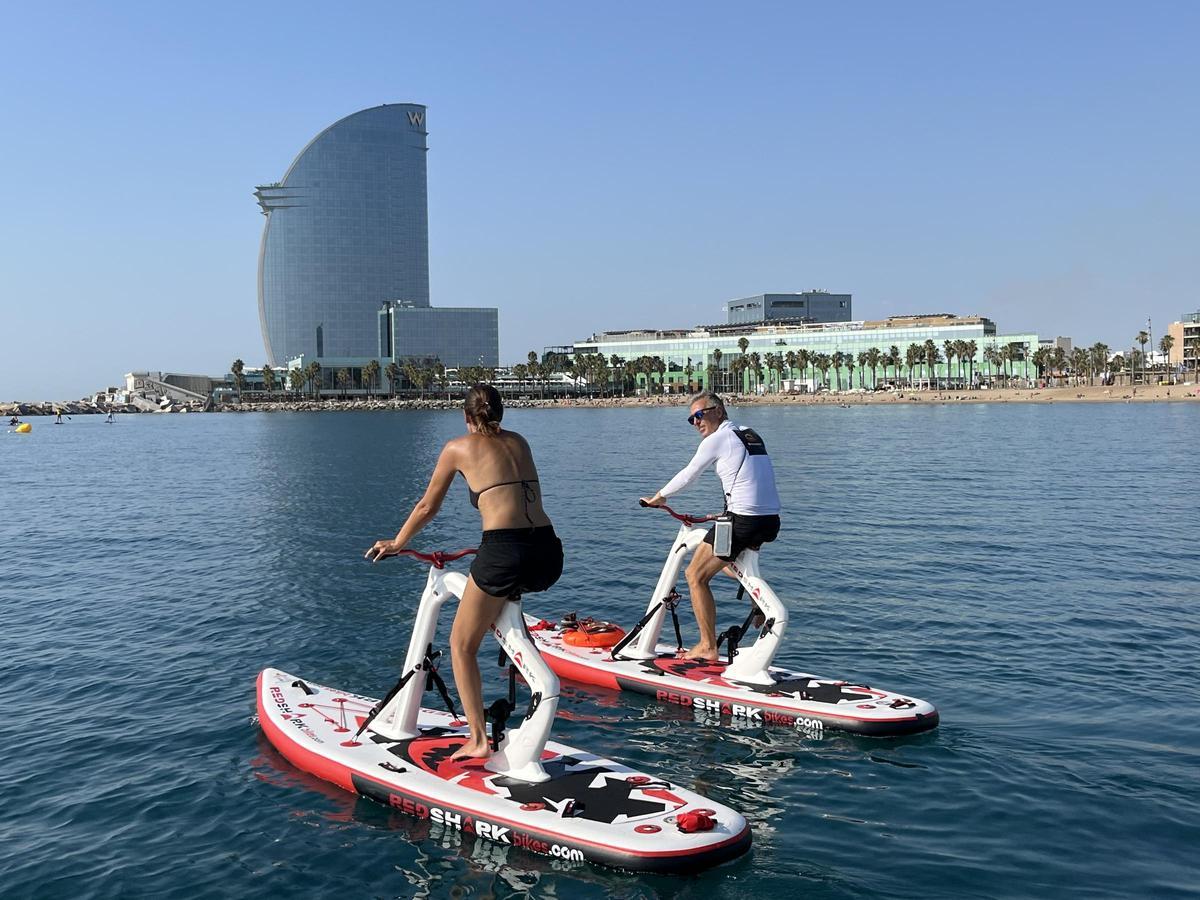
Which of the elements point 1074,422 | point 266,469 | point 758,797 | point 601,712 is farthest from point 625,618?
point 1074,422

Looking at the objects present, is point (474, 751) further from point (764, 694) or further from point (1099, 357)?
point (1099, 357)

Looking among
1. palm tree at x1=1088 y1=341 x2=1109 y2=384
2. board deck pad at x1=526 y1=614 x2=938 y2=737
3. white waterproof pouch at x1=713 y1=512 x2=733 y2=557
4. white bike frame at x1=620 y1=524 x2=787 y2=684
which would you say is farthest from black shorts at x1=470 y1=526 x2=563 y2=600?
palm tree at x1=1088 y1=341 x2=1109 y2=384

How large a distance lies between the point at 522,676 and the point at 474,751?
1.23 metres

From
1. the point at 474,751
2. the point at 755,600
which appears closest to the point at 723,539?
the point at 755,600

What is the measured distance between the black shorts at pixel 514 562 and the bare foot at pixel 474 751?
186 centimetres

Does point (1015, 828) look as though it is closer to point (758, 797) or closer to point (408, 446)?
point (758, 797)

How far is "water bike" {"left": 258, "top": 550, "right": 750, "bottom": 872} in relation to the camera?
8.06m

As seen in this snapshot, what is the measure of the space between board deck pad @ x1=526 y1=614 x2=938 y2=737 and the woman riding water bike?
444 cm

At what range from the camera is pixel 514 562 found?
8312mm

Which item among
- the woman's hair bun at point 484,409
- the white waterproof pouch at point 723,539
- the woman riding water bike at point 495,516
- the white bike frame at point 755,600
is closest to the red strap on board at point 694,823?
the woman riding water bike at point 495,516

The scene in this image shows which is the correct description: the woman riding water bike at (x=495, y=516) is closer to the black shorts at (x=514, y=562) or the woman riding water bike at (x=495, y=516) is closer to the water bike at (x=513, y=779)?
the black shorts at (x=514, y=562)

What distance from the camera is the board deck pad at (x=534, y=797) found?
799 centimetres

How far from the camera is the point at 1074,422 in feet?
330

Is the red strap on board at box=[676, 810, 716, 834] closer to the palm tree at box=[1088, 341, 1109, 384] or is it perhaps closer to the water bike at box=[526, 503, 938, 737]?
the water bike at box=[526, 503, 938, 737]
